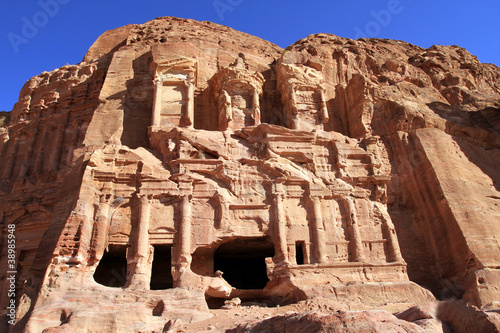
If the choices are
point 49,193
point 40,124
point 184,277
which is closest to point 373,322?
point 184,277

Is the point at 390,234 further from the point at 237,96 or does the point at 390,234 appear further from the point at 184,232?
the point at 237,96

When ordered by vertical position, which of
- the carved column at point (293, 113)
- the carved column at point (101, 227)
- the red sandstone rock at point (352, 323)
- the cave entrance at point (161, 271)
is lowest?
the red sandstone rock at point (352, 323)

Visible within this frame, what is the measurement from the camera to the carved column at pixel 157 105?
20.6 metres

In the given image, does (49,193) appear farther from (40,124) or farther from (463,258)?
(463,258)

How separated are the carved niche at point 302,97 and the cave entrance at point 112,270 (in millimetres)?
10142

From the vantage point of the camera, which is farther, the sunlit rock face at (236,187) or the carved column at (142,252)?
the sunlit rock face at (236,187)

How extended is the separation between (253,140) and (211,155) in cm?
206

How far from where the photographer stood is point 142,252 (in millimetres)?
15773

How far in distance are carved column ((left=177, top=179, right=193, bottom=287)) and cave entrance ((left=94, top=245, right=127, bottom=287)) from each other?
249 centimetres

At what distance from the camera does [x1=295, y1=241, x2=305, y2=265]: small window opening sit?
17.1 m

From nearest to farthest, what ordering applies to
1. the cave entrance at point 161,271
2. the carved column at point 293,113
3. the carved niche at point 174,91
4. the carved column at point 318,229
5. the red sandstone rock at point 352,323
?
the red sandstone rock at point 352,323 → the carved column at point 318,229 → the cave entrance at point 161,271 → the carved niche at point 174,91 → the carved column at point 293,113

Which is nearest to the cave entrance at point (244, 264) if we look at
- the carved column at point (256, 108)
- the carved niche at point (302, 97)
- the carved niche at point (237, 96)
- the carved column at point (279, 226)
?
the carved column at point (279, 226)

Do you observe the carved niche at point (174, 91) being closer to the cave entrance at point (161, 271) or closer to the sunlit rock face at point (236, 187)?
the sunlit rock face at point (236, 187)

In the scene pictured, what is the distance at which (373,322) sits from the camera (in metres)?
8.12
